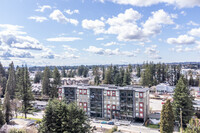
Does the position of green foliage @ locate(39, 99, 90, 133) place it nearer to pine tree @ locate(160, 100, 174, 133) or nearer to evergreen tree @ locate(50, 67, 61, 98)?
pine tree @ locate(160, 100, 174, 133)

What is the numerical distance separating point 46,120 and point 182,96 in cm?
2939

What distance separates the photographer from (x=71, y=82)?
101 meters

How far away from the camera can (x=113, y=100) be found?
47.0 metres

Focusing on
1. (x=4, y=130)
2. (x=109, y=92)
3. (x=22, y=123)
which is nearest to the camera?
(x=4, y=130)

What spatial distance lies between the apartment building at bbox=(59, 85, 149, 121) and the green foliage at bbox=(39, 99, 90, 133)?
1980 centimetres

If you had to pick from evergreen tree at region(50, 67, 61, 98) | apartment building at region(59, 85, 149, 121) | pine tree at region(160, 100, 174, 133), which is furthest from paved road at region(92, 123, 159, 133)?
evergreen tree at region(50, 67, 61, 98)

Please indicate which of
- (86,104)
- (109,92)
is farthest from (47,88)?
(109,92)

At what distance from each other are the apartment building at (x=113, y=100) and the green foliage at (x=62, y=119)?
780 inches

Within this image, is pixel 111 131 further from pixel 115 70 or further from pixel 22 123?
pixel 115 70

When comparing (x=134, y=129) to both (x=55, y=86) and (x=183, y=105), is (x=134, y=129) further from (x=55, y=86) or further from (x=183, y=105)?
(x=55, y=86)

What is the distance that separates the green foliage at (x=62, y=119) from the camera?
23156 mm

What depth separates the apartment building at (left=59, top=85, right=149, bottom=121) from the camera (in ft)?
146

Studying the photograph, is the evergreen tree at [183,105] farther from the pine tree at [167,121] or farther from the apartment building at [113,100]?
the apartment building at [113,100]

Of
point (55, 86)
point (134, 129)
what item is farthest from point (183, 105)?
point (55, 86)
